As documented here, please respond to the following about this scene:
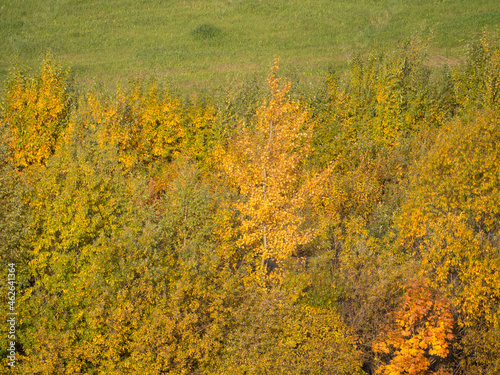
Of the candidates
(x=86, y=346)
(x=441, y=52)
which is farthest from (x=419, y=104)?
(x=441, y=52)

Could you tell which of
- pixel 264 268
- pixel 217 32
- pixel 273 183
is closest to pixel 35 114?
pixel 273 183

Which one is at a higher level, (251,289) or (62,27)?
(62,27)

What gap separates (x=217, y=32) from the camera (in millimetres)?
143625

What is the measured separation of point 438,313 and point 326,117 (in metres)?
36.0

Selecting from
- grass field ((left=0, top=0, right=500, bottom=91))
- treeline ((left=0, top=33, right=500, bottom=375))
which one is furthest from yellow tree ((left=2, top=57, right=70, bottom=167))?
grass field ((left=0, top=0, right=500, bottom=91))

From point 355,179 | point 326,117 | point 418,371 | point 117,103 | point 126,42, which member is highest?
point 126,42

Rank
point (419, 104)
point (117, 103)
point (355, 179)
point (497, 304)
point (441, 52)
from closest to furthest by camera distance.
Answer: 1. point (497, 304)
2. point (355, 179)
3. point (117, 103)
4. point (419, 104)
5. point (441, 52)

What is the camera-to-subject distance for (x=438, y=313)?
2319 centimetres

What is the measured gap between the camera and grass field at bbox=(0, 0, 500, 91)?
121 meters

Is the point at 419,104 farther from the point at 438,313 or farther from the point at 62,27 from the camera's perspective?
the point at 62,27

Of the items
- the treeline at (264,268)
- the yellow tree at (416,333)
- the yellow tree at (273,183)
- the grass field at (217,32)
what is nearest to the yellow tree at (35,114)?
the treeline at (264,268)

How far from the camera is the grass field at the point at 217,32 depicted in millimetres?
121000

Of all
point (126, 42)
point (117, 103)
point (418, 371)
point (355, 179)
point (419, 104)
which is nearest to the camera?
point (418, 371)

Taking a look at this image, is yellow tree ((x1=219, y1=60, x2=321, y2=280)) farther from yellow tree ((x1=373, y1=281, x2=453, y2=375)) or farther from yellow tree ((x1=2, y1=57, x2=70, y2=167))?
yellow tree ((x1=2, y1=57, x2=70, y2=167))
